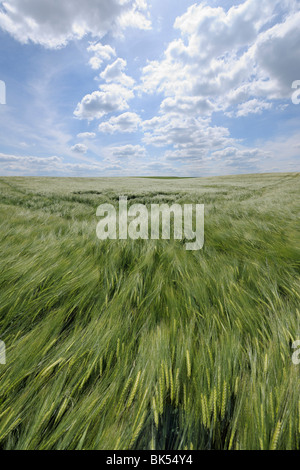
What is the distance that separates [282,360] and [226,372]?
9.1 inches

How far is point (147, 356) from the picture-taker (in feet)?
2.32

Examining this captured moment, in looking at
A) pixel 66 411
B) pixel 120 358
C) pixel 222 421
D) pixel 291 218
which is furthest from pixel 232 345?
pixel 291 218

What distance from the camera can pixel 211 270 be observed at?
1.38 m

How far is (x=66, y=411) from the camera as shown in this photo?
59 cm

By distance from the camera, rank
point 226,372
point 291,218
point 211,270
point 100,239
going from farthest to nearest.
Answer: point 291,218 < point 100,239 < point 211,270 < point 226,372

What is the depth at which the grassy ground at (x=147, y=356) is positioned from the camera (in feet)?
1.75

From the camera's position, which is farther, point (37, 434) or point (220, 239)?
point (220, 239)

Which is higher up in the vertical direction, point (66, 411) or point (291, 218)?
point (291, 218)

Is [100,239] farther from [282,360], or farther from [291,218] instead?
[291,218]

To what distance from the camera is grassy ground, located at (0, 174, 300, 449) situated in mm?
533
